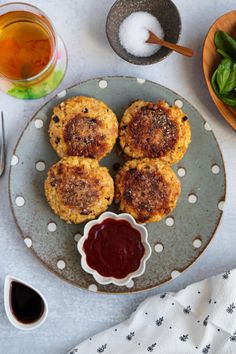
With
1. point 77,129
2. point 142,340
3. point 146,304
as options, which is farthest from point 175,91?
point 142,340

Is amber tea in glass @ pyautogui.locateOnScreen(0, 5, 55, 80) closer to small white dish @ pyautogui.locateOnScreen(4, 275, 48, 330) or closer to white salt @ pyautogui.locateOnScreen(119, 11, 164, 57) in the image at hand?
white salt @ pyautogui.locateOnScreen(119, 11, 164, 57)

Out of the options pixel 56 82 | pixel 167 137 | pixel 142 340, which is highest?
pixel 56 82

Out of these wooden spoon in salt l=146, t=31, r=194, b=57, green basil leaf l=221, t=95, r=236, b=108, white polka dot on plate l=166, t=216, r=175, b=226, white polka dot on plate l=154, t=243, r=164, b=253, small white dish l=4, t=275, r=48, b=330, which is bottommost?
small white dish l=4, t=275, r=48, b=330

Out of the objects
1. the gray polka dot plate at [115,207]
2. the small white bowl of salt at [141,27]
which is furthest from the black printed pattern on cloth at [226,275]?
the small white bowl of salt at [141,27]

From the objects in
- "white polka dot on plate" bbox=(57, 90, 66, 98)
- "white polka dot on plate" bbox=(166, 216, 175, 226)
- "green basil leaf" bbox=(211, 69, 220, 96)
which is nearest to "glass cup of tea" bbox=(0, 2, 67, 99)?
"white polka dot on plate" bbox=(57, 90, 66, 98)

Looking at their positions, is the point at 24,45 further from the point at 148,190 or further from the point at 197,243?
the point at 197,243

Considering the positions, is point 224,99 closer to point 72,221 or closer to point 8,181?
Result: point 72,221
